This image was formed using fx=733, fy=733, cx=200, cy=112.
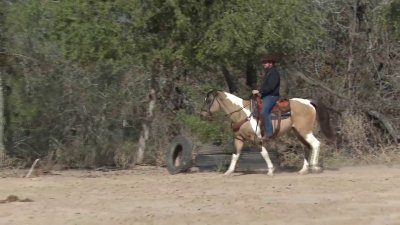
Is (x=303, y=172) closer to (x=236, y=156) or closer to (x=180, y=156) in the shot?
(x=236, y=156)

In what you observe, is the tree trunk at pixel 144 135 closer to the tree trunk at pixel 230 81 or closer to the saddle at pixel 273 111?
the tree trunk at pixel 230 81

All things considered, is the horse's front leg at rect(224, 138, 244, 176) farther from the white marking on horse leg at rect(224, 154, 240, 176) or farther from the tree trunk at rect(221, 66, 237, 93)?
the tree trunk at rect(221, 66, 237, 93)

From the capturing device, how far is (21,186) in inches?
575

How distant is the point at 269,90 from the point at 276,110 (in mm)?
571

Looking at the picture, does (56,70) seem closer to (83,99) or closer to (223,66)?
(83,99)

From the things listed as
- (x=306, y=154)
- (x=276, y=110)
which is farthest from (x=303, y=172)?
(x=276, y=110)

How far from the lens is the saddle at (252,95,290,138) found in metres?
16.4

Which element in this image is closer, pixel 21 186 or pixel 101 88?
pixel 21 186

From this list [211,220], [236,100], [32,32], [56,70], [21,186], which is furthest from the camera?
[56,70]

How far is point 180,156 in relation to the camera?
17672 mm

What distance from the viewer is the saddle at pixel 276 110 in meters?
16.4

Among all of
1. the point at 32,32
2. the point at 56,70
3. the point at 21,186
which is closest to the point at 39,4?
the point at 32,32

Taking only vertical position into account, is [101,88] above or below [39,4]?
below

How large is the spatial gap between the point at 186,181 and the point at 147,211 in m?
4.08
